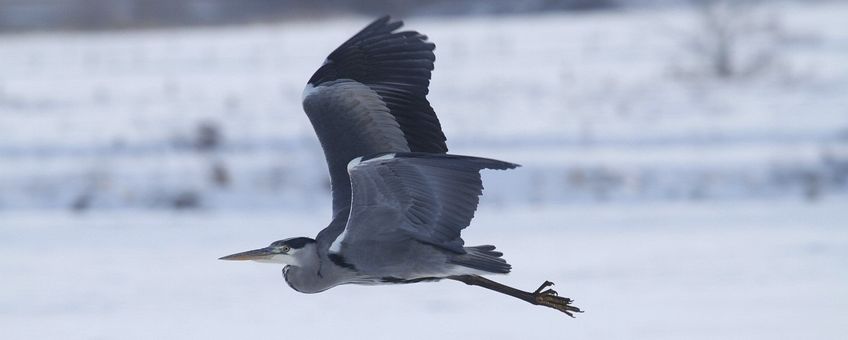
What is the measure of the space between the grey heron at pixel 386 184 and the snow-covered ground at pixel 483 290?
1.85 m

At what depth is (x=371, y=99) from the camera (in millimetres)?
4492

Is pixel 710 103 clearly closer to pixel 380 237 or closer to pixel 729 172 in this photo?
pixel 729 172

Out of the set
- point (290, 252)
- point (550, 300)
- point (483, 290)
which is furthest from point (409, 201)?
point (483, 290)

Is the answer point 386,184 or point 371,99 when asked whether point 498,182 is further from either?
point 386,184

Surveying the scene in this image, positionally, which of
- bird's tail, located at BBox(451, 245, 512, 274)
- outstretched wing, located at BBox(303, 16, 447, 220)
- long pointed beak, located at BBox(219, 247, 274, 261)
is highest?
outstretched wing, located at BBox(303, 16, 447, 220)

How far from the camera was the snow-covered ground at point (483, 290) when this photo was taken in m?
6.37

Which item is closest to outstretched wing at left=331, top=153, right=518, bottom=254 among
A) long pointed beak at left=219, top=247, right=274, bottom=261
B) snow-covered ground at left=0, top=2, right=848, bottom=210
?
long pointed beak at left=219, top=247, right=274, bottom=261

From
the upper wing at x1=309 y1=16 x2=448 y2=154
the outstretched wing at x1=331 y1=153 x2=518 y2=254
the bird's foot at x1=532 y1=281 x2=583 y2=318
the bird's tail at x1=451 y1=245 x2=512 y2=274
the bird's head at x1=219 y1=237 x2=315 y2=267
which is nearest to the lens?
the outstretched wing at x1=331 y1=153 x2=518 y2=254

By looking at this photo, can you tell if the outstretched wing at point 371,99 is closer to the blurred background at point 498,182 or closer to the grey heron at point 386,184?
the grey heron at point 386,184

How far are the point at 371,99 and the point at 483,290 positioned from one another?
2964mm

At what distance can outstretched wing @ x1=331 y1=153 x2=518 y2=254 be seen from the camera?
12.7 ft

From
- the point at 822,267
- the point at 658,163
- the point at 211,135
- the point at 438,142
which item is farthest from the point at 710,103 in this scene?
the point at 438,142

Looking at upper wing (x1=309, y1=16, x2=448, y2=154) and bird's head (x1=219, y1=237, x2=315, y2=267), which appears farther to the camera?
upper wing (x1=309, y1=16, x2=448, y2=154)

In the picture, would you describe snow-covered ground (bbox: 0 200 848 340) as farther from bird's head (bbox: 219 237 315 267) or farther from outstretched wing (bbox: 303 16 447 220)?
bird's head (bbox: 219 237 315 267)
